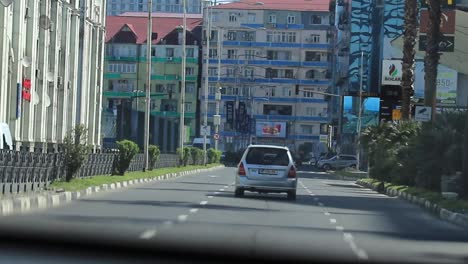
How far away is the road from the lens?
14266 millimetres

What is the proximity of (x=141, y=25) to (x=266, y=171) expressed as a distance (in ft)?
335

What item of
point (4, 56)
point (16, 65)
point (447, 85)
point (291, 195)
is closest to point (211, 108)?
point (447, 85)

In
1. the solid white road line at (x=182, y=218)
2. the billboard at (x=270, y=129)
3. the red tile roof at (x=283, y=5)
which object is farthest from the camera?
the red tile roof at (x=283, y=5)

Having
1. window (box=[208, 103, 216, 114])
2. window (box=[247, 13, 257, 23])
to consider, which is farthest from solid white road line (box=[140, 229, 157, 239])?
window (box=[247, 13, 257, 23])

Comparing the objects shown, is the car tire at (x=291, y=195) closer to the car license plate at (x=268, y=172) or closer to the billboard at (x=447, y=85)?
the car license plate at (x=268, y=172)

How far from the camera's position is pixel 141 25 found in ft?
419

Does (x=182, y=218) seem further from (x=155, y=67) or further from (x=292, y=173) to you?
(x=155, y=67)

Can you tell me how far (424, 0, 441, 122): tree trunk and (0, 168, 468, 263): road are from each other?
975cm

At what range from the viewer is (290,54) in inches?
4941

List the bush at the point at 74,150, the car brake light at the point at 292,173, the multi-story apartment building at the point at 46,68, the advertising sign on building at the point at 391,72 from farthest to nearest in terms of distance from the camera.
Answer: the advertising sign on building at the point at 391,72
the multi-story apartment building at the point at 46,68
the bush at the point at 74,150
the car brake light at the point at 292,173

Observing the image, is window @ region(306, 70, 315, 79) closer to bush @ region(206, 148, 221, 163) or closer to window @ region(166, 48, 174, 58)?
window @ region(166, 48, 174, 58)

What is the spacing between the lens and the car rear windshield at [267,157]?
2795cm

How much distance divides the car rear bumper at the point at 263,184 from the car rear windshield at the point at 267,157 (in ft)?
1.83

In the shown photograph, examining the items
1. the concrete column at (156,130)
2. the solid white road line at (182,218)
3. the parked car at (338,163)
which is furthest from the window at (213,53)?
the solid white road line at (182,218)
